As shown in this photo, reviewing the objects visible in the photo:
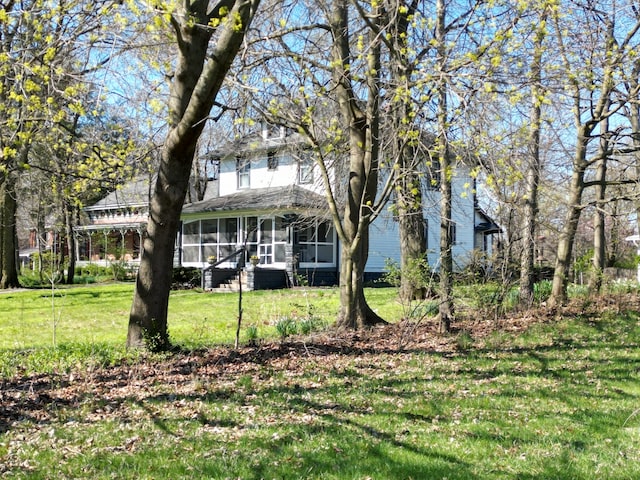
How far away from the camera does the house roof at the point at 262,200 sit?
22984 mm

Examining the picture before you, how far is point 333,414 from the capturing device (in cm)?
581

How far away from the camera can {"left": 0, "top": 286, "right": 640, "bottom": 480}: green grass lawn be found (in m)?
4.44

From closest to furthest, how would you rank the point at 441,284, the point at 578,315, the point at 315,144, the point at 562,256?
1. the point at 315,144
2. the point at 441,284
3. the point at 578,315
4. the point at 562,256

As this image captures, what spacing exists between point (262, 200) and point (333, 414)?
2067cm

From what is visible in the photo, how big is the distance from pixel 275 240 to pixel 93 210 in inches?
771

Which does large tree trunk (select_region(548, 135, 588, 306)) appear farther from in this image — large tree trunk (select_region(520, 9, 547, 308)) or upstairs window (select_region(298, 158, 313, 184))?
upstairs window (select_region(298, 158, 313, 184))

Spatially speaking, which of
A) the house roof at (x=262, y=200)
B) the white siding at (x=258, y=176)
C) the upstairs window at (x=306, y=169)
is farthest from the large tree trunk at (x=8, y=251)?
the upstairs window at (x=306, y=169)

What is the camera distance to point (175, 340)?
35.3 ft

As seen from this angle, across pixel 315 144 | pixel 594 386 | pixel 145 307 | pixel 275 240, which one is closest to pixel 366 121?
pixel 315 144

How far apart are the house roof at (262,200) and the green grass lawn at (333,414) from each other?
1328 centimetres

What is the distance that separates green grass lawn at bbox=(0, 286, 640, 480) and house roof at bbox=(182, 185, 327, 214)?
1328 cm

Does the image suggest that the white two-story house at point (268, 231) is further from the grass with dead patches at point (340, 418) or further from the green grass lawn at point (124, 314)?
the grass with dead patches at point (340, 418)

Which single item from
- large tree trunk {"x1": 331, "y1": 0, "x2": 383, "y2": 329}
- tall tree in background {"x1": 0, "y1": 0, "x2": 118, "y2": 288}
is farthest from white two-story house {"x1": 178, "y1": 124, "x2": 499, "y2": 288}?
tall tree in background {"x1": 0, "y1": 0, "x2": 118, "y2": 288}

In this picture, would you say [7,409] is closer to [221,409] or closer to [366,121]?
[221,409]
